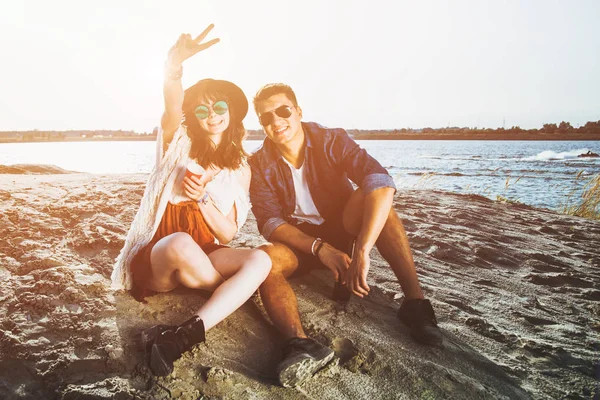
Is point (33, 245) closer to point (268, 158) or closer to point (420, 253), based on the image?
point (268, 158)

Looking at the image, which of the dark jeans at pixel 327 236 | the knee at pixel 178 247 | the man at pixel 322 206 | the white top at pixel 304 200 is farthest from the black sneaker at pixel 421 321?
the knee at pixel 178 247

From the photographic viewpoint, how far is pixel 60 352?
2.00m

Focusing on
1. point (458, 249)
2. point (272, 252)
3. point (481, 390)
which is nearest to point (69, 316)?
point (272, 252)

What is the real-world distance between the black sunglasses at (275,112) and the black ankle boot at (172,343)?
1422 millimetres

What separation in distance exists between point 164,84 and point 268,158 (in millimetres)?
927

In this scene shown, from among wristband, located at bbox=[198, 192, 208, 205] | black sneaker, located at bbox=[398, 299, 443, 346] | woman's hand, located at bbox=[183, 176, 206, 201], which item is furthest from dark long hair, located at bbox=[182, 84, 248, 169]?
black sneaker, located at bbox=[398, 299, 443, 346]

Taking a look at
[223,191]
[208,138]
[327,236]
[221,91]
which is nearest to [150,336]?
[223,191]

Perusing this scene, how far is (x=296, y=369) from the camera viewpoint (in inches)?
73.8

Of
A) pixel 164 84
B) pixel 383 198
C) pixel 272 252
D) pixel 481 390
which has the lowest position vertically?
pixel 481 390

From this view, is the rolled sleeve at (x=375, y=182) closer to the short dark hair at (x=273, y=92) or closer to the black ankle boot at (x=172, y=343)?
the short dark hair at (x=273, y=92)

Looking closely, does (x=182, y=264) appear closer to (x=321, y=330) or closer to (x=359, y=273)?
(x=321, y=330)

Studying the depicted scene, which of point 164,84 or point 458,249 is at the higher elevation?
point 164,84

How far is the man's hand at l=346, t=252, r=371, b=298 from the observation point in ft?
7.70

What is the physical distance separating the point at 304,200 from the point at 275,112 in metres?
0.66
